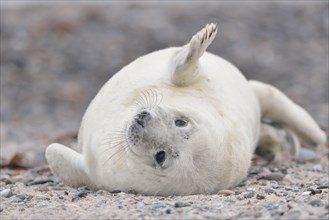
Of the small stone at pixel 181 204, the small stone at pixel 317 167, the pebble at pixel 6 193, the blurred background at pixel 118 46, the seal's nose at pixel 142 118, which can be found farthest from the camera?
the blurred background at pixel 118 46

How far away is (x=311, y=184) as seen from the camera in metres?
5.98

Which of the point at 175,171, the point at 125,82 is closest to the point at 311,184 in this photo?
the point at 175,171

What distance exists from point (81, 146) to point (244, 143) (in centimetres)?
123

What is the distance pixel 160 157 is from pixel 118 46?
6696mm

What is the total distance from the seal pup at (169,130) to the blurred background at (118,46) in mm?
3690

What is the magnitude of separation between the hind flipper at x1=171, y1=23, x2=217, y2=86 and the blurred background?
4.03m

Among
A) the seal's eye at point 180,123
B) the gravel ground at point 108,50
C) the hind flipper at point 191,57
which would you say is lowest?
the seal's eye at point 180,123

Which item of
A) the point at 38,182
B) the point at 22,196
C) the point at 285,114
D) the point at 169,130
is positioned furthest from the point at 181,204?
the point at 285,114

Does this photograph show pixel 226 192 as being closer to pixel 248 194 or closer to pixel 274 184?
pixel 248 194

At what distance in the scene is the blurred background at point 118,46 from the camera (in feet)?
36.0

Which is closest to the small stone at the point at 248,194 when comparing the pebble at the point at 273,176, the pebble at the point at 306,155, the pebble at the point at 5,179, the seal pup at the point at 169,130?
the seal pup at the point at 169,130

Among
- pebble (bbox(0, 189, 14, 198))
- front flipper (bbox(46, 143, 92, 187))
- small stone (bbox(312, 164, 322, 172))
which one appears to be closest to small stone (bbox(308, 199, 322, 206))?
front flipper (bbox(46, 143, 92, 187))

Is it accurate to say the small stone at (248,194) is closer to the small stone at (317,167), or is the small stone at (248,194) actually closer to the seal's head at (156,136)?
the seal's head at (156,136)

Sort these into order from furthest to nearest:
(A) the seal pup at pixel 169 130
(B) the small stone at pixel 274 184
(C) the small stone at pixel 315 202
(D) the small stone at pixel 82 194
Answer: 1. (B) the small stone at pixel 274 184
2. (D) the small stone at pixel 82 194
3. (A) the seal pup at pixel 169 130
4. (C) the small stone at pixel 315 202
